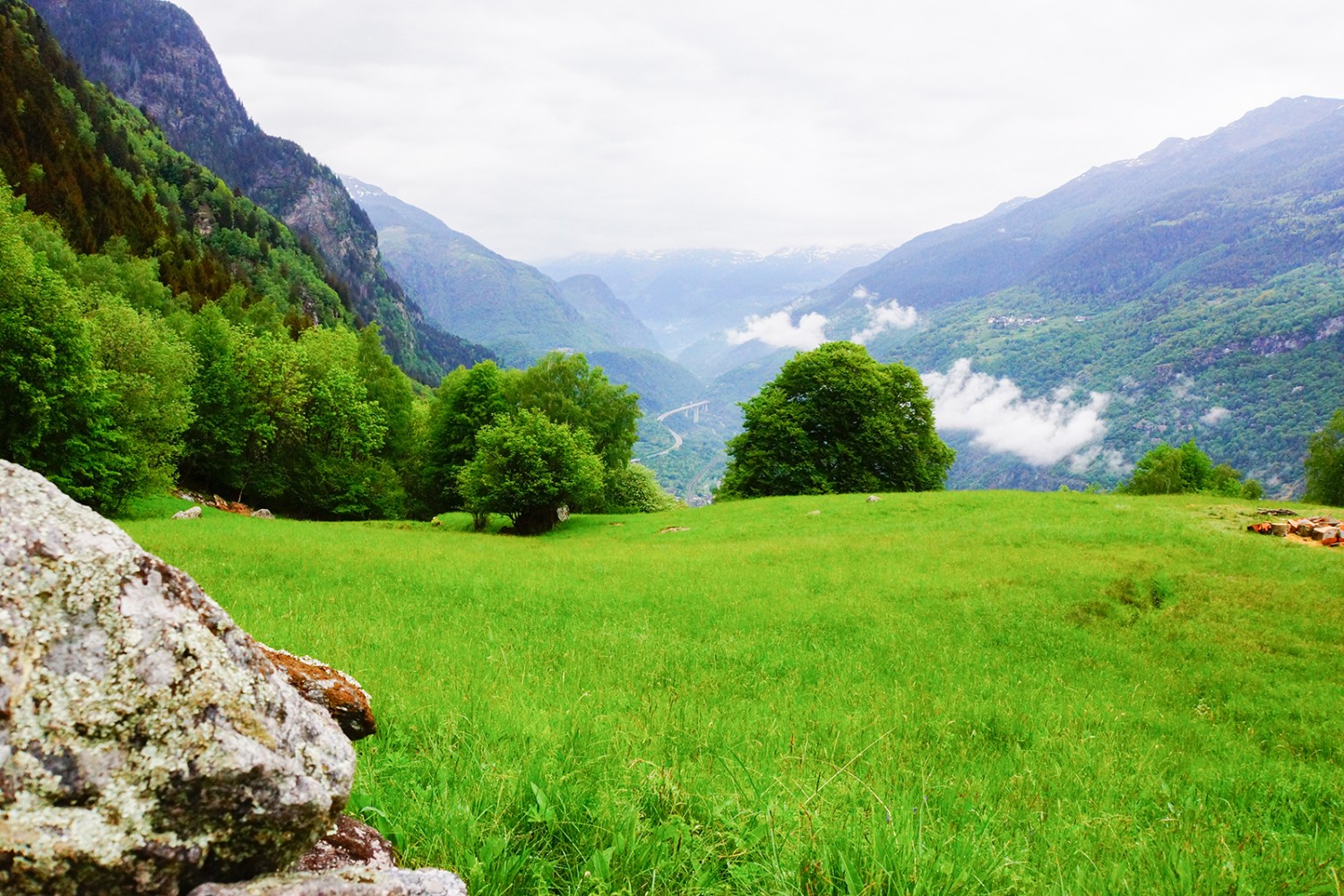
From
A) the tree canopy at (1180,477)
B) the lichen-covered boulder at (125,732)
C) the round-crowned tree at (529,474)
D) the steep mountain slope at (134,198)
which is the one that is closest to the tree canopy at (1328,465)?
the tree canopy at (1180,477)

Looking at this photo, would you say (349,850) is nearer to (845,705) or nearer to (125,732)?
(125,732)

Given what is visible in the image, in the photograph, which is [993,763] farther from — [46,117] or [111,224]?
[46,117]

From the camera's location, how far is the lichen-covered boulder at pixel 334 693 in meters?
4.37

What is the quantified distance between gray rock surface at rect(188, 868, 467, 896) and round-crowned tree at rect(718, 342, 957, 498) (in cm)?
4628

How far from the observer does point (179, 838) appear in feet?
7.83

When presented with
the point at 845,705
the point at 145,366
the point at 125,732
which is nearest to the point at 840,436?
the point at 845,705

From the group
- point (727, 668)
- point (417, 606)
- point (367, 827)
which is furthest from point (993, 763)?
point (417, 606)

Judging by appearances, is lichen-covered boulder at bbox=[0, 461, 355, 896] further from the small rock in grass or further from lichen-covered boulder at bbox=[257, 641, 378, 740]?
lichen-covered boulder at bbox=[257, 641, 378, 740]

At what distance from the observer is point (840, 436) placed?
50625 mm

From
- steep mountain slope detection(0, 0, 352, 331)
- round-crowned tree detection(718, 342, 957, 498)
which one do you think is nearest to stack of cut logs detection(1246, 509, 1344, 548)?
round-crowned tree detection(718, 342, 957, 498)

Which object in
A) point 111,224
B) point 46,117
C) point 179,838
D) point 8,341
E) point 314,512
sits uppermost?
point 46,117

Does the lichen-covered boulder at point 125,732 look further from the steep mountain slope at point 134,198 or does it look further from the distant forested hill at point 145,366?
the steep mountain slope at point 134,198

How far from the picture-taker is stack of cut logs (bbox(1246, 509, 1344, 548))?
74.4 feet

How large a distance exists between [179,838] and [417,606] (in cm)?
1278
